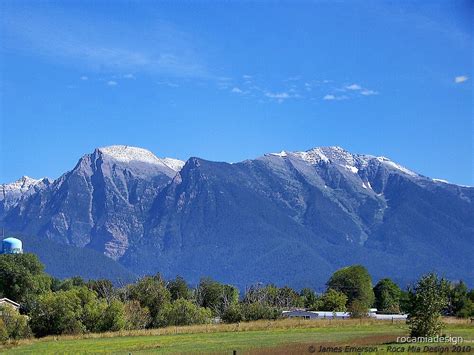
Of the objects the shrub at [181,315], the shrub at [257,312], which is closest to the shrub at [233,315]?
the shrub at [257,312]

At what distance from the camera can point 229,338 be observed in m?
72.3

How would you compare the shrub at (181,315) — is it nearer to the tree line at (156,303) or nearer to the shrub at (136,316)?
the tree line at (156,303)

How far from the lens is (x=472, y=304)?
436 feet

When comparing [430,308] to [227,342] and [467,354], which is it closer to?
[467,354]

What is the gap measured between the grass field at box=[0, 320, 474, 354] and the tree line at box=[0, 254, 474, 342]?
386 cm

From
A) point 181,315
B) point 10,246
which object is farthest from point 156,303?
point 10,246

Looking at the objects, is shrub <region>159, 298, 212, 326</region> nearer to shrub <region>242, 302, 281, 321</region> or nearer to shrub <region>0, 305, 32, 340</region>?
shrub <region>242, 302, 281, 321</region>

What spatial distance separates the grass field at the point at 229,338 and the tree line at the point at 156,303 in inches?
152

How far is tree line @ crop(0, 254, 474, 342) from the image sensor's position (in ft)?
191

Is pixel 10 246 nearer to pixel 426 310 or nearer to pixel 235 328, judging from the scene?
pixel 235 328

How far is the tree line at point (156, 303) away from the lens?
191 feet

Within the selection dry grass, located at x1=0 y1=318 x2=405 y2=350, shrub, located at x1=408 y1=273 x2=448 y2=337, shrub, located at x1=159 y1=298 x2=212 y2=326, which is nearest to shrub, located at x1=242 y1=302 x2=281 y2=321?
shrub, located at x1=159 y1=298 x2=212 y2=326

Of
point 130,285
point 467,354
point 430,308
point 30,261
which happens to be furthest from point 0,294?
point 467,354

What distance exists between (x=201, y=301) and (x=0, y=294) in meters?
32.3
